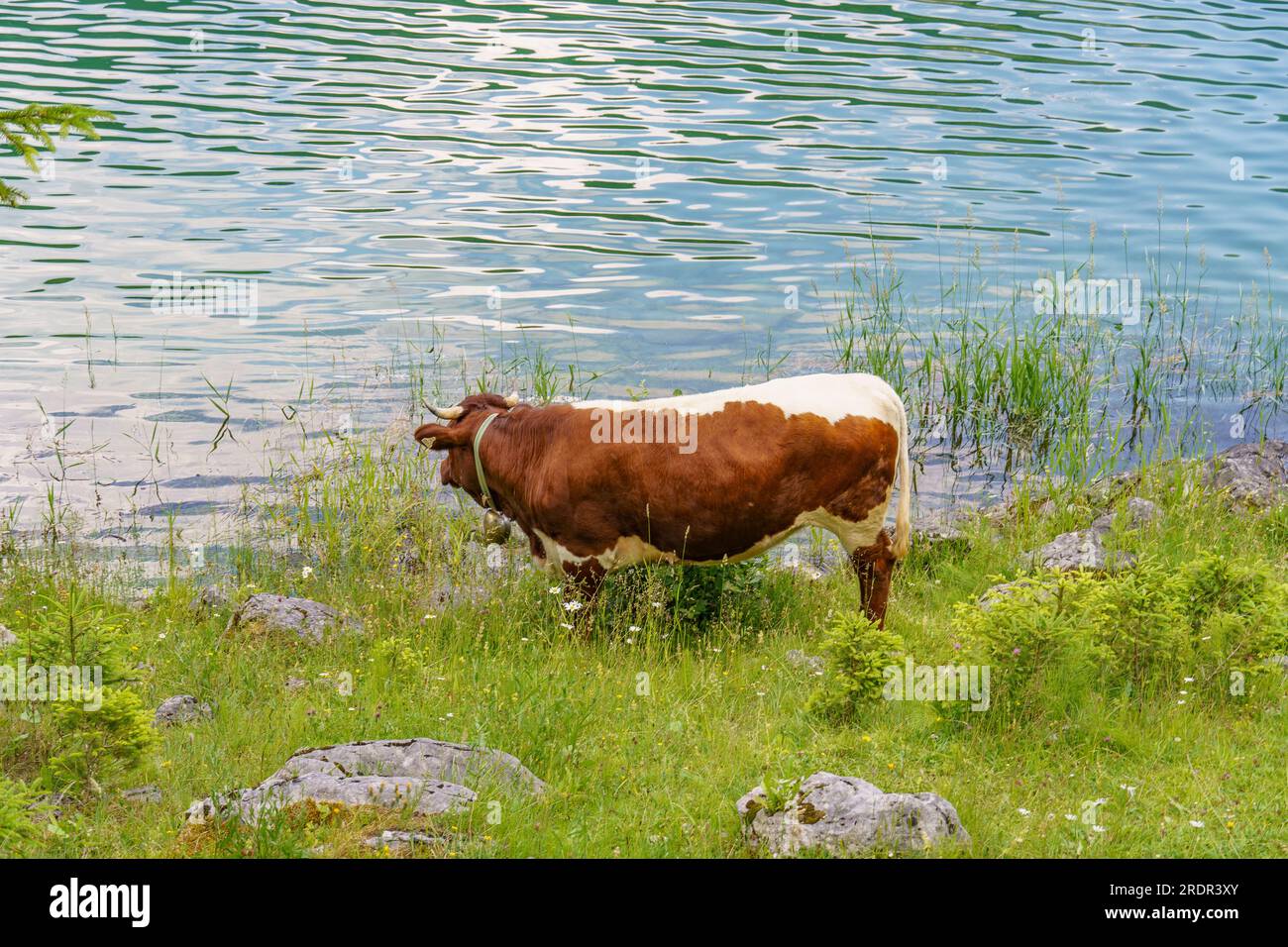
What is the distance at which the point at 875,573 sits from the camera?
8.67m

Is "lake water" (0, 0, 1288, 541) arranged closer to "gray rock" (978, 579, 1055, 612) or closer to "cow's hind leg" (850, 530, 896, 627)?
"cow's hind leg" (850, 530, 896, 627)

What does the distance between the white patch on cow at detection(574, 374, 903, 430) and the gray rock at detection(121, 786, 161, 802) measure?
3.81m

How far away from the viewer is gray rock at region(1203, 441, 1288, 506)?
464 inches

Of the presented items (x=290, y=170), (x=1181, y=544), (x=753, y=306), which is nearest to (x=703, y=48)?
(x=290, y=170)

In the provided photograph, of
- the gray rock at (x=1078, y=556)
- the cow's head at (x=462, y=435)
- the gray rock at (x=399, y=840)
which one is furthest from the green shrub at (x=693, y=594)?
the gray rock at (x=399, y=840)

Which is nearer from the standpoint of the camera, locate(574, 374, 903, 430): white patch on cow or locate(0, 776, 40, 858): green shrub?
locate(0, 776, 40, 858): green shrub

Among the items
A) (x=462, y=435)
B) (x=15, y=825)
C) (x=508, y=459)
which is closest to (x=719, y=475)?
(x=508, y=459)

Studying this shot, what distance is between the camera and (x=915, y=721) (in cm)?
705

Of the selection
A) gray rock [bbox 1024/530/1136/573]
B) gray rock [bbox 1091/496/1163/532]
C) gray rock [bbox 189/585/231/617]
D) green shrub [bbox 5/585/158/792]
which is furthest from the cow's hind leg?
green shrub [bbox 5/585/158/792]

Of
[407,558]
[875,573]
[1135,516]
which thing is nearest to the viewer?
[875,573]

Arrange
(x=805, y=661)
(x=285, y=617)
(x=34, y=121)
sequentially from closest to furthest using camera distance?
1. (x=34, y=121)
2. (x=805, y=661)
3. (x=285, y=617)

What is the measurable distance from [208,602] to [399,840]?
4562mm

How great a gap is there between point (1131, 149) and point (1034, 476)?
16648 millimetres

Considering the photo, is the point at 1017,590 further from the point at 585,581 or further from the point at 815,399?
the point at 585,581
